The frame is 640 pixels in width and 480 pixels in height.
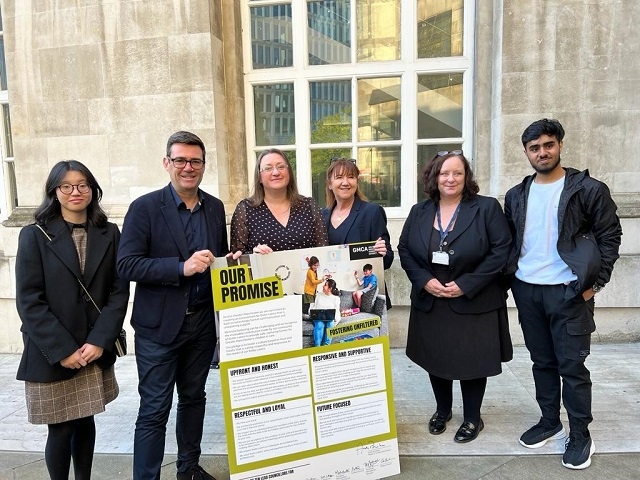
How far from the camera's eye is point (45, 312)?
2.14 meters

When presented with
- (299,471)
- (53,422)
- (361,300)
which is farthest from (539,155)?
(53,422)

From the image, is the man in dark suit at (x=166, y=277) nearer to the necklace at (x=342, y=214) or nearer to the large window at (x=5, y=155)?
the necklace at (x=342, y=214)

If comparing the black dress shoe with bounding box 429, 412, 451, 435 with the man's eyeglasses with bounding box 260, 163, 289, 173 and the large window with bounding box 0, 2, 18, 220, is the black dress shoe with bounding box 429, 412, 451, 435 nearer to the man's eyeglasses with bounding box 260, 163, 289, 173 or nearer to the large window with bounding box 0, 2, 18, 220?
the man's eyeglasses with bounding box 260, 163, 289, 173

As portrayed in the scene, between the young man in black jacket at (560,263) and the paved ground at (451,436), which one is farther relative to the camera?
the paved ground at (451,436)

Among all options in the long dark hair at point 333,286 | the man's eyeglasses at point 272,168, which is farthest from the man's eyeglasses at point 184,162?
the long dark hair at point 333,286

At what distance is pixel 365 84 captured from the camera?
5121 mm

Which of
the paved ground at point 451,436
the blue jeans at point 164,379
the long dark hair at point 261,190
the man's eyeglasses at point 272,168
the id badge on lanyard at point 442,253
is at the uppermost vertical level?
the man's eyeglasses at point 272,168

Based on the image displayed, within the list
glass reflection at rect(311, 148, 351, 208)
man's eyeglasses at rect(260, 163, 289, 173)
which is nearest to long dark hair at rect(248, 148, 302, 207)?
man's eyeglasses at rect(260, 163, 289, 173)

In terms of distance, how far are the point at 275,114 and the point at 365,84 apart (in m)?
1.12

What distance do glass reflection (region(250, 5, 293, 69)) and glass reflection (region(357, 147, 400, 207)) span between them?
1.45m

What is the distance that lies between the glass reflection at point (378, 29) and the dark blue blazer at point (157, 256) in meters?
3.56

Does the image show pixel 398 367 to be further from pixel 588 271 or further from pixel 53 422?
pixel 53 422

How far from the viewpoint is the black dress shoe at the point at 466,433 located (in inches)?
119

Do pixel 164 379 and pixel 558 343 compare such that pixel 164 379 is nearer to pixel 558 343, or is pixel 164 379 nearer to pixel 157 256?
pixel 157 256
